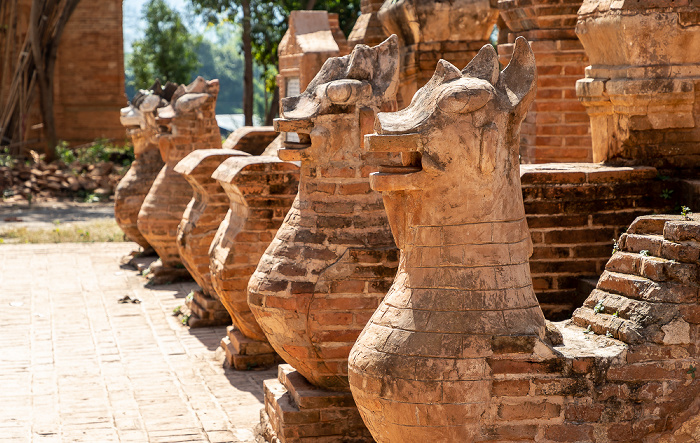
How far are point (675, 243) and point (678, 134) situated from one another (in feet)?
6.11

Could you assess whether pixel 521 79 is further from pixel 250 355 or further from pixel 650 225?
pixel 250 355

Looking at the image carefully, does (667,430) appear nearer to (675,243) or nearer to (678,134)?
(675,243)

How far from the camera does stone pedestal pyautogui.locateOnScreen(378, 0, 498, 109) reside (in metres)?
8.62

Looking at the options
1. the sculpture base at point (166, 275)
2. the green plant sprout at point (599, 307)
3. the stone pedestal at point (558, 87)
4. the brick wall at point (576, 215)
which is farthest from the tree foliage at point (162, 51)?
the green plant sprout at point (599, 307)

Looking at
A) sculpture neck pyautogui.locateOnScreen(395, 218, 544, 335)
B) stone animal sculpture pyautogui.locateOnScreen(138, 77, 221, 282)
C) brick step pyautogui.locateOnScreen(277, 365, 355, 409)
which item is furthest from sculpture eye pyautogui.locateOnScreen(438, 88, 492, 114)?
stone animal sculpture pyautogui.locateOnScreen(138, 77, 221, 282)

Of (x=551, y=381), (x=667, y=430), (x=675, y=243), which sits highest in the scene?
(x=675, y=243)

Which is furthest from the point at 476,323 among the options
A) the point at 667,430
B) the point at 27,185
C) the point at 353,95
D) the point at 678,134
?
the point at 27,185

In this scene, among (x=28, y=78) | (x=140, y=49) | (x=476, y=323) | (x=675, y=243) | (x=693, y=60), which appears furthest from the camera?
(x=140, y=49)

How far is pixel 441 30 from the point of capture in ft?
28.6

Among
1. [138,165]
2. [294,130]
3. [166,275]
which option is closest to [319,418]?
[294,130]

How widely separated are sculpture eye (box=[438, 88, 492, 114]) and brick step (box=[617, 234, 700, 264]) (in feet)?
3.53

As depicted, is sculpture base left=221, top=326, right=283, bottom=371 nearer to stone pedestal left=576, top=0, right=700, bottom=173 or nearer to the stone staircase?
stone pedestal left=576, top=0, right=700, bottom=173

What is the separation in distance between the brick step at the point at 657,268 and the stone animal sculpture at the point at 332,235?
4.47ft

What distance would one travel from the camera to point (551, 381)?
3.58 m
